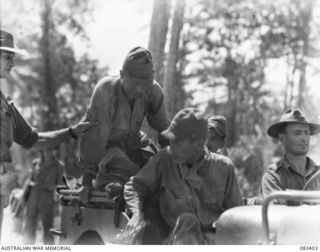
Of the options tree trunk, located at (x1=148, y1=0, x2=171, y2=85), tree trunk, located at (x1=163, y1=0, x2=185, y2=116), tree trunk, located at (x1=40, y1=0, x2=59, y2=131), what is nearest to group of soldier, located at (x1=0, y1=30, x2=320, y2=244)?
Result: tree trunk, located at (x1=148, y1=0, x2=171, y2=85)

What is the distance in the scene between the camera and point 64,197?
20.0 ft

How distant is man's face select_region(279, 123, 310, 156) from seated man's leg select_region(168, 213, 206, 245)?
1.55 meters

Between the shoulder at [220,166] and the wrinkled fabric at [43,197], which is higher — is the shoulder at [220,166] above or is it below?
above

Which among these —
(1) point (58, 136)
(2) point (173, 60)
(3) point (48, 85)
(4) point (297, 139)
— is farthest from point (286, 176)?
(3) point (48, 85)

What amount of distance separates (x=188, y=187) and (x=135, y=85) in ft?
3.95

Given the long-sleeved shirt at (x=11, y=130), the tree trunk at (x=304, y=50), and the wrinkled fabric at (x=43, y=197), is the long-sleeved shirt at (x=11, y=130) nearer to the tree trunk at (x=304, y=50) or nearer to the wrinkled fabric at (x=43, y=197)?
the wrinkled fabric at (x=43, y=197)

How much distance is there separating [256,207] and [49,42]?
16.0 metres

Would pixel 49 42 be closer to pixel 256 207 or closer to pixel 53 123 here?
pixel 53 123

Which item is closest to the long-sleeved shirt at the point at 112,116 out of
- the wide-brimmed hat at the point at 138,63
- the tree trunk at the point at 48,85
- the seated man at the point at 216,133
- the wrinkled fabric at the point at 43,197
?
the wide-brimmed hat at the point at 138,63

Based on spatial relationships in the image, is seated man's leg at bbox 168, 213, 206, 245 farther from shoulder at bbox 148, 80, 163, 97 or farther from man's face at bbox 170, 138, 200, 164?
shoulder at bbox 148, 80, 163, 97

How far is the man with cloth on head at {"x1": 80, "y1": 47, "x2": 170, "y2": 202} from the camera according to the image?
18.2 ft

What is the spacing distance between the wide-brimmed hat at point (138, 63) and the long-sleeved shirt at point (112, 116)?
290mm

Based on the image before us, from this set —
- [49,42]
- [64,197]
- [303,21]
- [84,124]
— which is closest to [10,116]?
[84,124]

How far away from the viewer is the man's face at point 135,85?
18.3ft
